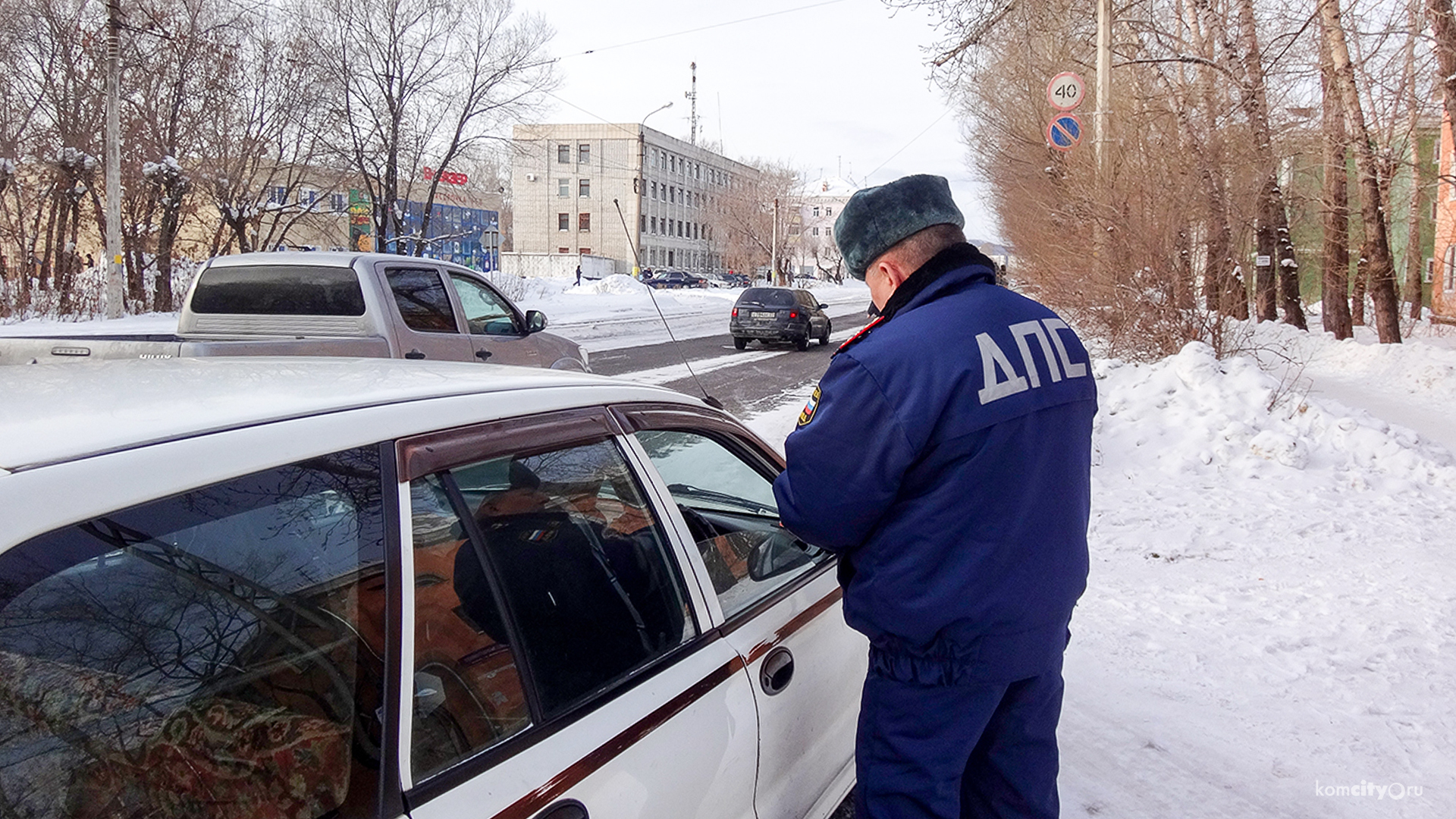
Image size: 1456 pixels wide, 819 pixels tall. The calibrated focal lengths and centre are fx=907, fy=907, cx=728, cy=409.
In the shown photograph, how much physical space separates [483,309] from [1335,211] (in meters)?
15.3

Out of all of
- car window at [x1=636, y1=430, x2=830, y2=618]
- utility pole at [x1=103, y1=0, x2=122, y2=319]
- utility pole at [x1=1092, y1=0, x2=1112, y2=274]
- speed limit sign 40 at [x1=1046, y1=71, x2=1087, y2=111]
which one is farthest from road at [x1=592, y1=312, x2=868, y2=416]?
utility pole at [x1=103, y1=0, x2=122, y2=319]

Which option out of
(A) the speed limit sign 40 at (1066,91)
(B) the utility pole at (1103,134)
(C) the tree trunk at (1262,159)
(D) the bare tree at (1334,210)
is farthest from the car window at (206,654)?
(D) the bare tree at (1334,210)

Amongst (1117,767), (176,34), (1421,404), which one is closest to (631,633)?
(1117,767)

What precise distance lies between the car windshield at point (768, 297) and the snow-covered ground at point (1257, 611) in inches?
497

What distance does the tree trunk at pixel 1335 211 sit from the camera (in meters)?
14.5

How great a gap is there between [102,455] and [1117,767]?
3.35 metres

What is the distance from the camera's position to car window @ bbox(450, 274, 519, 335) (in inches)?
330

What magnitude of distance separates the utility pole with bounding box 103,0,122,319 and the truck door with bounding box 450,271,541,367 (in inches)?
563

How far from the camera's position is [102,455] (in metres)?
1.22

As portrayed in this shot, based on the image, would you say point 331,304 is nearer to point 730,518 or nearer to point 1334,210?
point 730,518

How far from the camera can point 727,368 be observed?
17.1 m

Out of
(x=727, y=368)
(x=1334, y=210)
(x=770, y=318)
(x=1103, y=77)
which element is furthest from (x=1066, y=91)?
(x=770, y=318)

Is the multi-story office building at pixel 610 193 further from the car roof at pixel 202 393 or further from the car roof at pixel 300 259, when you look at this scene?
the car roof at pixel 202 393

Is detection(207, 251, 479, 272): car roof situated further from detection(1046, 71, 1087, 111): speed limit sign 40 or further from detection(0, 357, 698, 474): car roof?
detection(1046, 71, 1087, 111): speed limit sign 40
